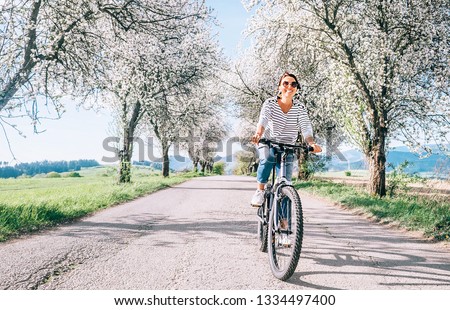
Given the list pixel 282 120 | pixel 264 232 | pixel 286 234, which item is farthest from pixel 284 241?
pixel 282 120

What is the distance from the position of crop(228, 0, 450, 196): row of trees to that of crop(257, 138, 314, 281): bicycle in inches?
315

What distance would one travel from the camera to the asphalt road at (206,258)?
3939 millimetres

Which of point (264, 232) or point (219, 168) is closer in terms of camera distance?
point (264, 232)

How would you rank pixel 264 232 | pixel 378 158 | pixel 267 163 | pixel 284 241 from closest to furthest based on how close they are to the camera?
pixel 284 241
pixel 267 163
pixel 264 232
pixel 378 158

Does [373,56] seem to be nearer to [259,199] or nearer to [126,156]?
[259,199]

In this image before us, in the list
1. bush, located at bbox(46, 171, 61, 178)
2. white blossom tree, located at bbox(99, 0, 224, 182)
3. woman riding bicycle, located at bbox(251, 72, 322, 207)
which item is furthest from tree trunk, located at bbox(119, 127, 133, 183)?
bush, located at bbox(46, 171, 61, 178)

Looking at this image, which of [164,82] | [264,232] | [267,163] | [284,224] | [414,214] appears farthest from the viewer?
[164,82]

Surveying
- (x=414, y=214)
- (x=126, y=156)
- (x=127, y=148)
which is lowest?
(x=414, y=214)

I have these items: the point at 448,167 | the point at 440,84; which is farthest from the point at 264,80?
the point at 448,167

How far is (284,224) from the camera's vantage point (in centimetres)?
431

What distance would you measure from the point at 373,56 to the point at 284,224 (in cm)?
896

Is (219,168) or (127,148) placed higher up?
(127,148)
